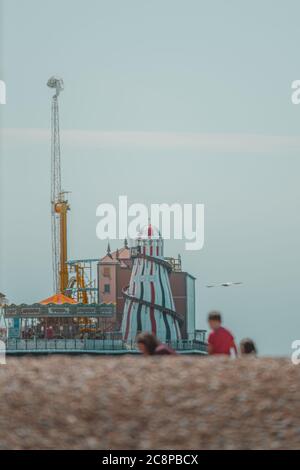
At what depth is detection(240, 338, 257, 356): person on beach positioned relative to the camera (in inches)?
831

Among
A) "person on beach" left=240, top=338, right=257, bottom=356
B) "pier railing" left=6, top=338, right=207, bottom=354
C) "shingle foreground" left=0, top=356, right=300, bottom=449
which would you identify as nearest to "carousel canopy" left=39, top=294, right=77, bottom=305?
"pier railing" left=6, top=338, right=207, bottom=354

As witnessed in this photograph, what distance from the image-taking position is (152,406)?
16.7m

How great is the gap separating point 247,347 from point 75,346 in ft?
418

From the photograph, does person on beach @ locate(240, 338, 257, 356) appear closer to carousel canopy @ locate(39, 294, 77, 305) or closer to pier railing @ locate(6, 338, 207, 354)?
pier railing @ locate(6, 338, 207, 354)

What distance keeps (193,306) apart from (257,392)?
149 meters

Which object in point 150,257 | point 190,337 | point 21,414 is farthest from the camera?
point 190,337

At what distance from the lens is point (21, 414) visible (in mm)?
16625

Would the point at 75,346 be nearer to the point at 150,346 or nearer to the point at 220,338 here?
the point at 220,338

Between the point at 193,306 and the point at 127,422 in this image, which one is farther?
the point at 193,306

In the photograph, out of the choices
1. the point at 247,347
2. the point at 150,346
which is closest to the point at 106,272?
the point at 247,347

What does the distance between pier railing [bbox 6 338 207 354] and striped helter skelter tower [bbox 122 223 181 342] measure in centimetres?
291
